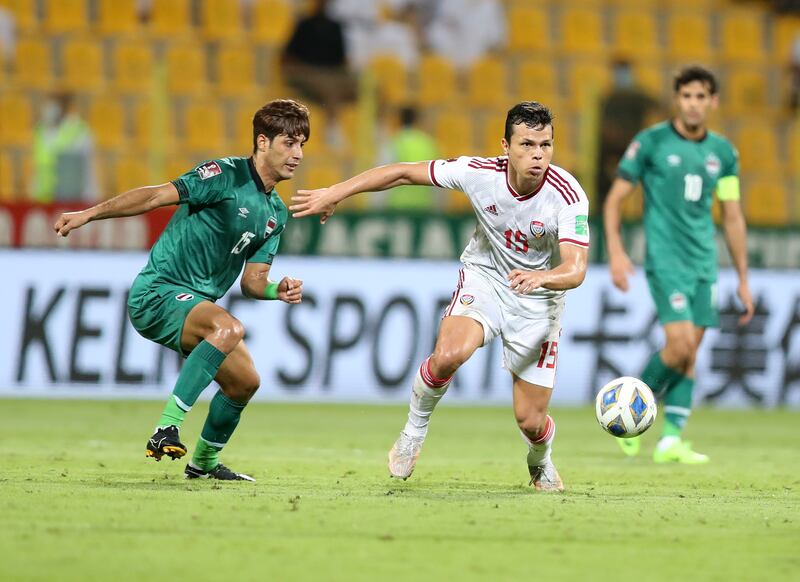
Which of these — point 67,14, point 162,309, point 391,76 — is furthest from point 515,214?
point 67,14

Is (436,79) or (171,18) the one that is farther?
(436,79)

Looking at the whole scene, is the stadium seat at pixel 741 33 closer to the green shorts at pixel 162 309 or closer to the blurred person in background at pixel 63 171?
the blurred person in background at pixel 63 171

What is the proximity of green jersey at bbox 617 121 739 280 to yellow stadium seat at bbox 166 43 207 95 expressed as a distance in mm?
7779

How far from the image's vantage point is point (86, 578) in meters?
4.18

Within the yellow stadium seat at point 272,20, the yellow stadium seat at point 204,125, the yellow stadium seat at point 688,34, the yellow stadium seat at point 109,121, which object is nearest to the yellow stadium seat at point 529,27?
the yellow stadium seat at point 688,34

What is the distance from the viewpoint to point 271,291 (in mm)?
6926

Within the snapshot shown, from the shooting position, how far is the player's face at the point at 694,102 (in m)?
8.98

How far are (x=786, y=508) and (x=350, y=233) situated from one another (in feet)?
24.9

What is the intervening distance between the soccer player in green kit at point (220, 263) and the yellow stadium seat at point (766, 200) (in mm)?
9026

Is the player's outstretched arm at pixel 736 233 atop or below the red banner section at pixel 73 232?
atop

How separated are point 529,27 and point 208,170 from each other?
465 inches

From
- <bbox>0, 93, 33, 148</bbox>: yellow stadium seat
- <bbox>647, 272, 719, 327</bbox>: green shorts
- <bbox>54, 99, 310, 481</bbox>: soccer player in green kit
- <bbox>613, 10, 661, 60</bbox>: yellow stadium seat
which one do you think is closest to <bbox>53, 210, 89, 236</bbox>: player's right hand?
<bbox>54, 99, 310, 481</bbox>: soccer player in green kit

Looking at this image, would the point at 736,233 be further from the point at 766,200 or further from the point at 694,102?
the point at 766,200

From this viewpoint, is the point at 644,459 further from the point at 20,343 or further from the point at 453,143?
the point at 453,143
